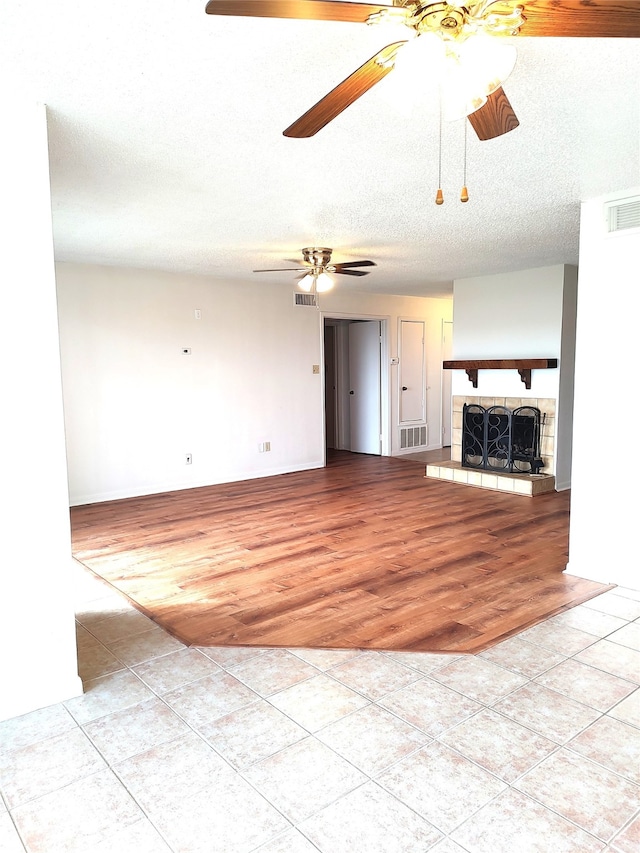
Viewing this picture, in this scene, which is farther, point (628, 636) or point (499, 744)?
point (628, 636)

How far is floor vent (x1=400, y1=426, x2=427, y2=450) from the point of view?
8.58m

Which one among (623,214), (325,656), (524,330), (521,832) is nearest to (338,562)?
(325,656)

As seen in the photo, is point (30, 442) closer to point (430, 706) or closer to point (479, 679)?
point (430, 706)

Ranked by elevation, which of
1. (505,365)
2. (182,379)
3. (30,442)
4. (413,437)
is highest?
(505,365)

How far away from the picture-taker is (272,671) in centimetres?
252

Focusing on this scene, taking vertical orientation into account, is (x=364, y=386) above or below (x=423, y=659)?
above

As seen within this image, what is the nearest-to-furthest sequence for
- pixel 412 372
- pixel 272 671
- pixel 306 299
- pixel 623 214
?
1. pixel 272 671
2. pixel 623 214
3. pixel 306 299
4. pixel 412 372

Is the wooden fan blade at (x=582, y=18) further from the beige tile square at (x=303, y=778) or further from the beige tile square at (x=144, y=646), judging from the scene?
the beige tile square at (x=144, y=646)

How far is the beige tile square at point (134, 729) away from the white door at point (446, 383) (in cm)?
744

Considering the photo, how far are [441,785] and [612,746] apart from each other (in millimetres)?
666

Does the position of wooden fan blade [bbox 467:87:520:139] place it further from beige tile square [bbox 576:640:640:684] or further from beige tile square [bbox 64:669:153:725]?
beige tile square [bbox 64:669:153:725]

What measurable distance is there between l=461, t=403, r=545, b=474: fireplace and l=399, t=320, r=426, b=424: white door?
71.1 inches

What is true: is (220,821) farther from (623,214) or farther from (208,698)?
(623,214)

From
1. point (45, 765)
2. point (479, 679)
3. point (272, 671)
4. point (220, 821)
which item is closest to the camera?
point (220, 821)
